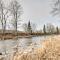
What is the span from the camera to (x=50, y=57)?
348cm

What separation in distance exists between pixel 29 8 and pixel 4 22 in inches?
198

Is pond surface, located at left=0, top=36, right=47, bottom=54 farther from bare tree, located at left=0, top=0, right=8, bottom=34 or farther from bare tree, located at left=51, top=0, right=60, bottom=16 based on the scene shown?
bare tree, located at left=0, top=0, right=8, bottom=34

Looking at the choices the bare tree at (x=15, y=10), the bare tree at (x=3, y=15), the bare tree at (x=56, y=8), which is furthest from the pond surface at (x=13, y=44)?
the bare tree at (x=3, y=15)

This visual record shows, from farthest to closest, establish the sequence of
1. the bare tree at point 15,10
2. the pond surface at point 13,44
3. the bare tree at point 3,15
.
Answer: the bare tree at point 3,15 < the bare tree at point 15,10 < the pond surface at point 13,44

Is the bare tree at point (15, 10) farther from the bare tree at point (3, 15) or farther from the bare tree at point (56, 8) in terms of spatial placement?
the bare tree at point (56, 8)

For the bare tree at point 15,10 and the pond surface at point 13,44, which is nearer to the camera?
the pond surface at point 13,44

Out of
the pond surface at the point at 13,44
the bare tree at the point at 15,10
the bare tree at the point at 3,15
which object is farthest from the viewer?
the bare tree at the point at 3,15

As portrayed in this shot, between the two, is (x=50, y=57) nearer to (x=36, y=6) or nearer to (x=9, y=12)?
(x=36, y=6)

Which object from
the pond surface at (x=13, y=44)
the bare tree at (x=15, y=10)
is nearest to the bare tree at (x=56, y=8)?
the pond surface at (x=13, y=44)

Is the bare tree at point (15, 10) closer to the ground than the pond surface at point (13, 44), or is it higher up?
higher up

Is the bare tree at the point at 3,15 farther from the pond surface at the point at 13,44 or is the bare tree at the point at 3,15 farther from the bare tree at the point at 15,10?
the pond surface at the point at 13,44

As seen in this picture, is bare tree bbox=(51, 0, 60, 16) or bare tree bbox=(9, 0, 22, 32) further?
bare tree bbox=(9, 0, 22, 32)

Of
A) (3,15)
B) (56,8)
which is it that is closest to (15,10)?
(3,15)

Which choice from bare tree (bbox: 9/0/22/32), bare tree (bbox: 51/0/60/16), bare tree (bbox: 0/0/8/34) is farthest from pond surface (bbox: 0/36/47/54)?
bare tree (bbox: 0/0/8/34)
